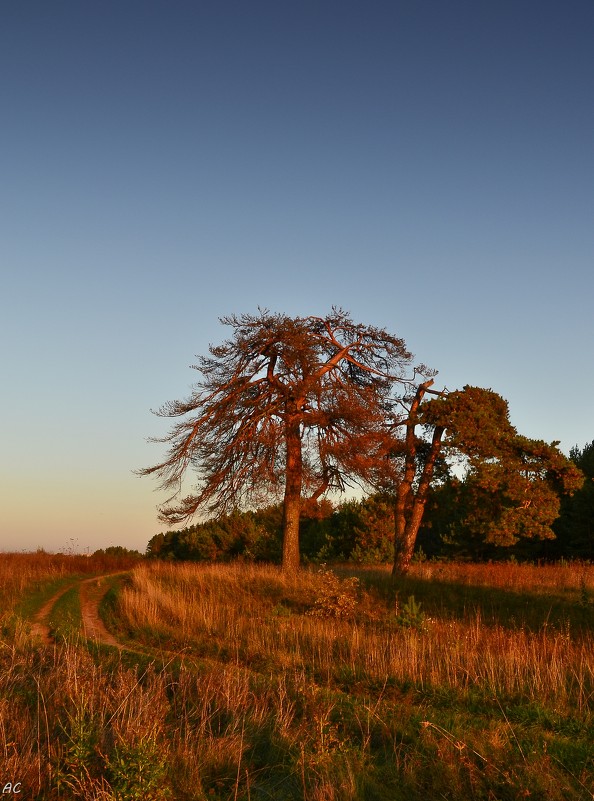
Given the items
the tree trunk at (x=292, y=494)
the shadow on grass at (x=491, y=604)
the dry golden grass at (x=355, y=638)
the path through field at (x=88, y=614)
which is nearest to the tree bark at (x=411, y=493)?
the dry golden grass at (x=355, y=638)

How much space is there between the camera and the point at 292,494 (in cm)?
2559

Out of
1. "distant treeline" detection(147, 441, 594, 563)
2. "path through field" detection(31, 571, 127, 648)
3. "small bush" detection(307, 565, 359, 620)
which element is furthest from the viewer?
"distant treeline" detection(147, 441, 594, 563)

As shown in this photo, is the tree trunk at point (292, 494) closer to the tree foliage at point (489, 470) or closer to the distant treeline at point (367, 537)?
the tree foliage at point (489, 470)

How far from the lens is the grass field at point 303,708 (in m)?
6.32

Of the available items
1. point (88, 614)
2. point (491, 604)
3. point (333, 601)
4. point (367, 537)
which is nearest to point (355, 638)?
point (333, 601)

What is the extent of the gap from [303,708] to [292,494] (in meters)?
17.0

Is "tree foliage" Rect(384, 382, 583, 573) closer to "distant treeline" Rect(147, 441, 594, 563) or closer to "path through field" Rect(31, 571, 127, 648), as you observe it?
"path through field" Rect(31, 571, 127, 648)

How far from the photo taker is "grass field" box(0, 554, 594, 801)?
249 inches

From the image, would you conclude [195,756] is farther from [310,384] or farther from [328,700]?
[310,384]

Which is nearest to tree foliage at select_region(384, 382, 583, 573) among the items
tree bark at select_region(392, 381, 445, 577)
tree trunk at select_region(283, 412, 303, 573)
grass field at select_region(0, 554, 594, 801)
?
tree bark at select_region(392, 381, 445, 577)

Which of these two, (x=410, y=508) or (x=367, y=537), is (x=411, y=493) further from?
(x=367, y=537)

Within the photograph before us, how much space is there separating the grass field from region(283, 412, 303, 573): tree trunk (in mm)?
8144

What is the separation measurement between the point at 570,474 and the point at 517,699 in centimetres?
1610

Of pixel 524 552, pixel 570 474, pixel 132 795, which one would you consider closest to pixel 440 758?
pixel 132 795
